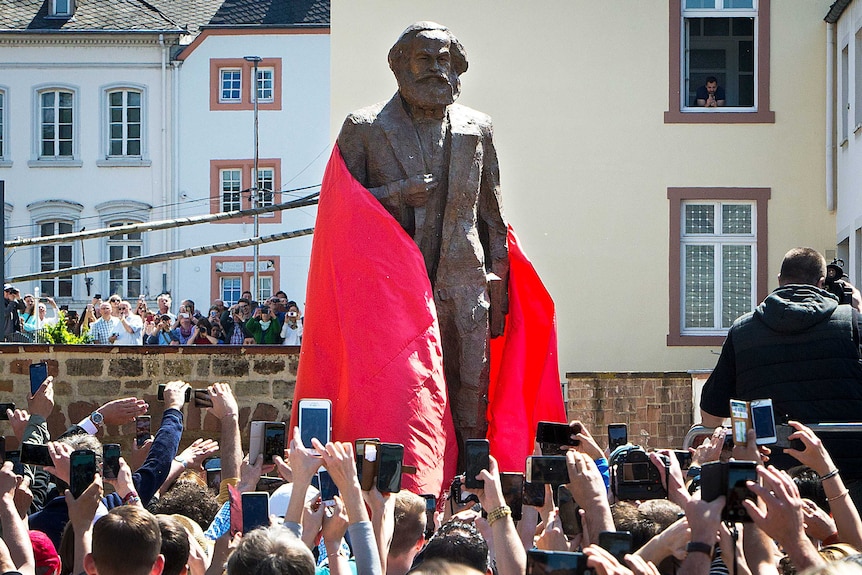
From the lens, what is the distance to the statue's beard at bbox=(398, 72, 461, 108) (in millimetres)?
7133

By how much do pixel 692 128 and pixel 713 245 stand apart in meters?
1.38

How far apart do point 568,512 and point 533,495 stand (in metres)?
0.24

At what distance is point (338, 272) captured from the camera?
23.3ft

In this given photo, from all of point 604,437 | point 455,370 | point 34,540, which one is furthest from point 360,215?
point 604,437

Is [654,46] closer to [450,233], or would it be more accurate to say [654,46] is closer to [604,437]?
[604,437]

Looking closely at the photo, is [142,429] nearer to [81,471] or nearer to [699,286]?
[81,471]

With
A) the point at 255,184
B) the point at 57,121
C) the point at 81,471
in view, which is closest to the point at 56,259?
the point at 57,121

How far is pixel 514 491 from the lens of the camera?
4.43 meters

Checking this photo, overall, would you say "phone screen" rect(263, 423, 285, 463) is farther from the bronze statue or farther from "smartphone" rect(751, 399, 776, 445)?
the bronze statue

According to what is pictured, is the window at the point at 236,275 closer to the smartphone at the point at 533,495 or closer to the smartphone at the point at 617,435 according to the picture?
the smartphone at the point at 617,435

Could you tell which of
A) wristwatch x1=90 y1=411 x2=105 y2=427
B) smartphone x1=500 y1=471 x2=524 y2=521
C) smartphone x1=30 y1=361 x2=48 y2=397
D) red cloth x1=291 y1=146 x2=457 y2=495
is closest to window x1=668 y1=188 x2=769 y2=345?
red cloth x1=291 y1=146 x2=457 y2=495

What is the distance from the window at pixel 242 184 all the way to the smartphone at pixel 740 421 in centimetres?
3122

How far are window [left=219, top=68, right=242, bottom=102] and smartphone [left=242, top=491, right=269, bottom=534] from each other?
32.3m

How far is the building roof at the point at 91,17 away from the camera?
118 feet
